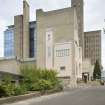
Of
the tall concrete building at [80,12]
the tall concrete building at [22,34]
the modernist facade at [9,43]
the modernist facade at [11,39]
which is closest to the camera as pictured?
the tall concrete building at [22,34]

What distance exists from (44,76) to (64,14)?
41.1 meters

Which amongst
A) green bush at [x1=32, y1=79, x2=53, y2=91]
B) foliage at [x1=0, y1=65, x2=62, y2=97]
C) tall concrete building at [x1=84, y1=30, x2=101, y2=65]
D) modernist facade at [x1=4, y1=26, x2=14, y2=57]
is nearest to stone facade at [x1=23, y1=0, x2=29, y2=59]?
modernist facade at [x1=4, y1=26, x2=14, y2=57]

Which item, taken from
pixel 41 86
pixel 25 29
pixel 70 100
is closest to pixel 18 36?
pixel 25 29

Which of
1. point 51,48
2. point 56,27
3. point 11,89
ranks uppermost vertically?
point 56,27

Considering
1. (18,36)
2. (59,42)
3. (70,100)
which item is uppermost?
(18,36)

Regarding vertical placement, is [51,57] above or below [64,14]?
below

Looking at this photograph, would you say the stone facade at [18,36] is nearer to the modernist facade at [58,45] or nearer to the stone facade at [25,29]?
the stone facade at [25,29]

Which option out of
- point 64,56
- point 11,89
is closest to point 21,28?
point 64,56

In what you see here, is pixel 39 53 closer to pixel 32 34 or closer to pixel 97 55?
pixel 32 34

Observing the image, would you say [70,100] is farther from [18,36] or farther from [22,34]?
[18,36]

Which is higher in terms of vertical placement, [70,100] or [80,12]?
[80,12]

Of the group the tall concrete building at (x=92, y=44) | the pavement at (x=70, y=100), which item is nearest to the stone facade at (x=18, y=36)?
the tall concrete building at (x=92, y=44)

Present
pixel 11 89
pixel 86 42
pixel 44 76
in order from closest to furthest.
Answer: pixel 11 89
pixel 44 76
pixel 86 42

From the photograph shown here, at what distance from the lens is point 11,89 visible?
24500mm
